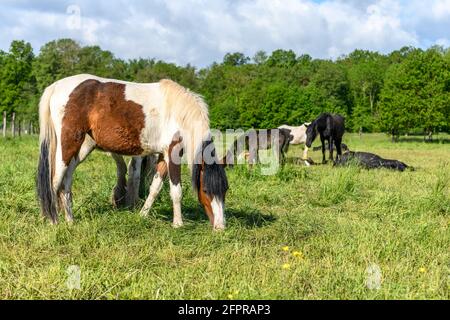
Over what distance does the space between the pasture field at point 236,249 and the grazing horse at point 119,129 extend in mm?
529

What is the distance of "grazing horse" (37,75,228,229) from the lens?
5660 mm

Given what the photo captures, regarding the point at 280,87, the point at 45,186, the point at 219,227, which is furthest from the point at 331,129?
the point at 280,87

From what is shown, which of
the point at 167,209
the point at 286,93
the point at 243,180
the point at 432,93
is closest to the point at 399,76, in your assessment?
the point at 432,93

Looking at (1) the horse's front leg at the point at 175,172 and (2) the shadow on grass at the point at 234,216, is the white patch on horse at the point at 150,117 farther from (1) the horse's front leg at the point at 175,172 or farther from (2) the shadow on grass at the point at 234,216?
(2) the shadow on grass at the point at 234,216

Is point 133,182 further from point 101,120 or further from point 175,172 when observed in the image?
point 101,120

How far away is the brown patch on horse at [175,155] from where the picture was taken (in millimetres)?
5734

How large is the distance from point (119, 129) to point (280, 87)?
155ft

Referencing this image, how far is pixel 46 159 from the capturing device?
18.8 ft

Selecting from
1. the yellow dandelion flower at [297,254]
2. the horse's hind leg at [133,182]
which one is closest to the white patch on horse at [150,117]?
the horse's hind leg at [133,182]

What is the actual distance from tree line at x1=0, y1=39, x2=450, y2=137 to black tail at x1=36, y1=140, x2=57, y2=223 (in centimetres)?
3454

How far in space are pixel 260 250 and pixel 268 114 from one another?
46578mm

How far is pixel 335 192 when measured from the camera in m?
7.73

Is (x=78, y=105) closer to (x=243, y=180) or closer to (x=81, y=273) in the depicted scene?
(x=81, y=273)

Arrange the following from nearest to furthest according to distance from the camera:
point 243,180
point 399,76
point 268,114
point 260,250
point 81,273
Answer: point 81,273
point 260,250
point 243,180
point 399,76
point 268,114
